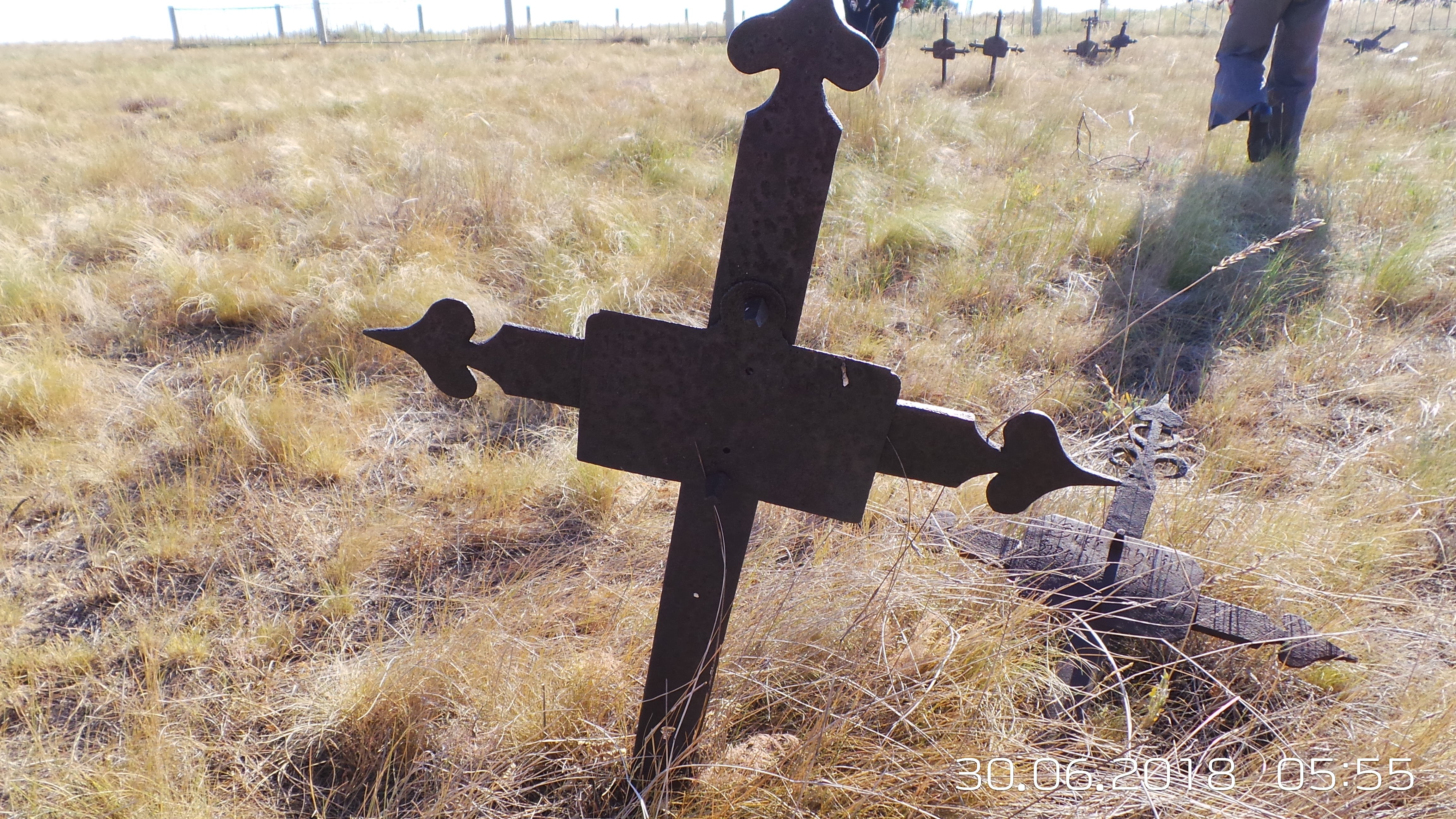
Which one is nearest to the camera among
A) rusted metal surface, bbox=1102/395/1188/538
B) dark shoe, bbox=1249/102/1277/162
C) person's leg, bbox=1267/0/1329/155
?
rusted metal surface, bbox=1102/395/1188/538

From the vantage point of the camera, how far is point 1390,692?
1.74 meters

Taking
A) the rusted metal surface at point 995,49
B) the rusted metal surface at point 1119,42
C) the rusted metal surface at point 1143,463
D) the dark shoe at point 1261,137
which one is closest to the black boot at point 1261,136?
the dark shoe at point 1261,137

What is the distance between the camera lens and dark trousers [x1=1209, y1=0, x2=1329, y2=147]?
5344 millimetres

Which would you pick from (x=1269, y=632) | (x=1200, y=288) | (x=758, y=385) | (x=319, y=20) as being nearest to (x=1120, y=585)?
(x=1269, y=632)

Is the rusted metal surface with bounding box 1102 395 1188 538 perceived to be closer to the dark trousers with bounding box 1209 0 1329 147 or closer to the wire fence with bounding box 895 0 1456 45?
the dark trousers with bounding box 1209 0 1329 147

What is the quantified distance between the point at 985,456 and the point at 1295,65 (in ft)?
20.3

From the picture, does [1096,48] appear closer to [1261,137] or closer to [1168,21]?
[1261,137]

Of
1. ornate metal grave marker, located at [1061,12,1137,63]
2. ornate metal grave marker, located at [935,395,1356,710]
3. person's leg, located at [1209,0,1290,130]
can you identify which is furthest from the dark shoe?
ornate metal grave marker, located at [1061,12,1137,63]

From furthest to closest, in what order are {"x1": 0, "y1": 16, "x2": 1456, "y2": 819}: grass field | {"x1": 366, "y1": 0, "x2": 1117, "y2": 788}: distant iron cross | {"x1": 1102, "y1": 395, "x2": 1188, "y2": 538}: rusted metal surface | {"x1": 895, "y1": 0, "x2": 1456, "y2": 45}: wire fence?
{"x1": 895, "y1": 0, "x2": 1456, "y2": 45}: wire fence
{"x1": 1102, "y1": 395, "x2": 1188, "y2": 538}: rusted metal surface
{"x1": 0, "y1": 16, "x2": 1456, "y2": 819}: grass field
{"x1": 366, "y1": 0, "x2": 1117, "y2": 788}: distant iron cross

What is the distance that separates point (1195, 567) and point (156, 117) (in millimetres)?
11297

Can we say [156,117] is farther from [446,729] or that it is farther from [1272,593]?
[1272,593]

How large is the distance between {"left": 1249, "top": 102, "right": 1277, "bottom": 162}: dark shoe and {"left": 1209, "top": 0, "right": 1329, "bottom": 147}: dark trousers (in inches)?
3.7

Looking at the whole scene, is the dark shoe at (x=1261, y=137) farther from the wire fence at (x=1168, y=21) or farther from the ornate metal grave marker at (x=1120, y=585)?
the wire fence at (x=1168, y=21)

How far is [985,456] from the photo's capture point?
1.15 m
